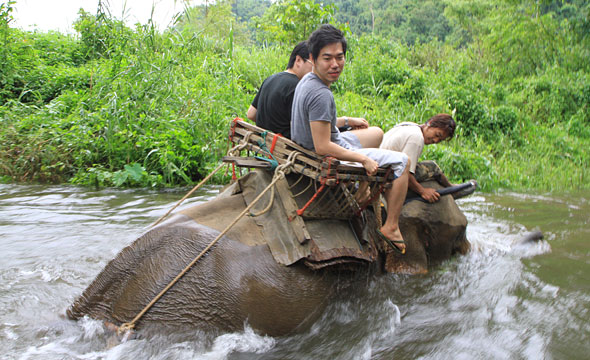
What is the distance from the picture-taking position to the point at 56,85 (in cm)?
933

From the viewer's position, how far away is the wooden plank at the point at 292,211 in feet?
9.47

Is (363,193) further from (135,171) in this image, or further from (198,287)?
(135,171)

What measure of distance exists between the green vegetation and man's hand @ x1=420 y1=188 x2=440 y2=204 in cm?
326

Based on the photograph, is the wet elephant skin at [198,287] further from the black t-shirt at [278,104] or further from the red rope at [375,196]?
the black t-shirt at [278,104]

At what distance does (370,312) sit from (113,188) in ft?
15.0

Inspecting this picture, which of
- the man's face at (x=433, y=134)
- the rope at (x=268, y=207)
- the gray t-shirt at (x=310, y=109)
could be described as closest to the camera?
the rope at (x=268, y=207)

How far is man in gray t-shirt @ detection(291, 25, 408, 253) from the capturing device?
297cm

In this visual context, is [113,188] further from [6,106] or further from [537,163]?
[537,163]

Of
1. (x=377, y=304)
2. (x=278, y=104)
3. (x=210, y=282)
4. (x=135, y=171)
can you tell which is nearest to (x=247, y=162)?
(x=210, y=282)

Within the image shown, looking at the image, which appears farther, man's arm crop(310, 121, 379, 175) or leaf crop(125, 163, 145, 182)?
leaf crop(125, 163, 145, 182)

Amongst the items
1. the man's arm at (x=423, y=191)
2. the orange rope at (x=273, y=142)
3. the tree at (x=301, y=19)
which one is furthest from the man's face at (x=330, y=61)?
the tree at (x=301, y=19)

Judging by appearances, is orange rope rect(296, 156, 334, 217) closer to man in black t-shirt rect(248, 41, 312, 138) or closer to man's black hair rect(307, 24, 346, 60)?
man's black hair rect(307, 24, 346, 60)

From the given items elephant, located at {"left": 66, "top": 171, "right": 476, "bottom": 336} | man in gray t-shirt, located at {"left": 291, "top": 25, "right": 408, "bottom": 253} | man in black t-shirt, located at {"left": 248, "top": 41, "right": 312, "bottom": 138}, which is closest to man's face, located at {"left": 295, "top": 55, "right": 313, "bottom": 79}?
man in black t-shirt, located at {"left": 248, "top": 41, "right": 312, "bottom": 138}

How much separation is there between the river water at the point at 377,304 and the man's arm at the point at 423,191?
0.60 meters
